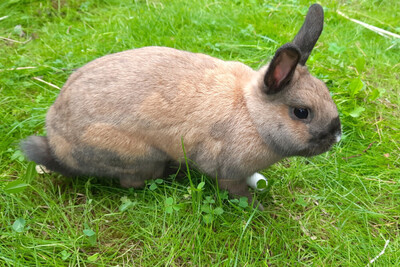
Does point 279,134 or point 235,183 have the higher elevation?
point 279,134

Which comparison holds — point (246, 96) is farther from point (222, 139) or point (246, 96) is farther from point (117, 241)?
point (117, 241)

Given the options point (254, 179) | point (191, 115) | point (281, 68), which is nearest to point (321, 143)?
point (281, 68)

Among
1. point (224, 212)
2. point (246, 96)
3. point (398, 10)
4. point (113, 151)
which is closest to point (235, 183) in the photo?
point (224, 212)

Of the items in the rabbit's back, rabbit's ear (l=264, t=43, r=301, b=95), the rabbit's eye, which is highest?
rabbit's ear (l=264, t=43, r=301, b=95)

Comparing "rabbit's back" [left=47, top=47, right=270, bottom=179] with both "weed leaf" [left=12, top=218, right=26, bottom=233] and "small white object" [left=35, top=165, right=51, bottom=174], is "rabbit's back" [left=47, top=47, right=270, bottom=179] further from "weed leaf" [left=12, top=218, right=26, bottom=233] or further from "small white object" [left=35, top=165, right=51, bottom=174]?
"weed leaf" [left=12, top=218, right=26, bottom=233]

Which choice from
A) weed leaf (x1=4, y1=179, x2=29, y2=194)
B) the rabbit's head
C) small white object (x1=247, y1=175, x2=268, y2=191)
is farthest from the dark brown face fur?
weed leaf (x1=4, y1=179, x2=29, y2=194)

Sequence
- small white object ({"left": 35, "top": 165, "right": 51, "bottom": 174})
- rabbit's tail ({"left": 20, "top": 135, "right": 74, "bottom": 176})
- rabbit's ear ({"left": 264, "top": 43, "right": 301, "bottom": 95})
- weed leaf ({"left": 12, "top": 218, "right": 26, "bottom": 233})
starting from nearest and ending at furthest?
rabbit's ear ({"left": 264, "top": 43, "right": 301, "bottom": 95})
weed leaf ({"left": 12, "top": 218, "right": 26, "bottom": 233})
rabbit's tail ({"left": 20, "top": 135, "right": 74, "bottom": 176})
small white object ({"left": 35, "top": 165, "right": 51, "bottom": 174})

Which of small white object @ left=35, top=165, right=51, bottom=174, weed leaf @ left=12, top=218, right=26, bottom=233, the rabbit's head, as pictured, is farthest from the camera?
small white object @ left=35, top=165, right=51, bottom=174
